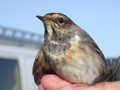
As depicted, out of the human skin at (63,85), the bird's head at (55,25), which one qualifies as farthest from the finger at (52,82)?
the bird's head at (55,25)

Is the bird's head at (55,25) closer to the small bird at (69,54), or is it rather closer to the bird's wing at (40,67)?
the small bird at (69,54)

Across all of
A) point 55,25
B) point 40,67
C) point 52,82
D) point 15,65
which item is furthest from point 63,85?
point 15,65

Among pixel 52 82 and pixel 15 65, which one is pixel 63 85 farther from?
Answer: pixel 15 65

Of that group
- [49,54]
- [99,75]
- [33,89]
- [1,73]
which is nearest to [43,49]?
[49,54]

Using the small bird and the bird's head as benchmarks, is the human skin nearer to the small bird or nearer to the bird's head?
the small bird

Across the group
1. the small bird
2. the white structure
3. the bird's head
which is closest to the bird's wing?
the small bird
